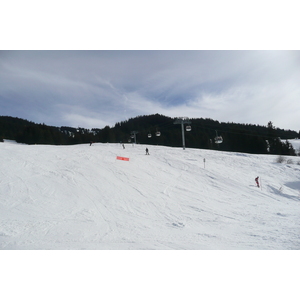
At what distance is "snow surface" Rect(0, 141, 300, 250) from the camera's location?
219 inches

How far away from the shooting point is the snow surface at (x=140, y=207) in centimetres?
557

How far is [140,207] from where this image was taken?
9141mm

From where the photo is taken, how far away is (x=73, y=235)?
598cm

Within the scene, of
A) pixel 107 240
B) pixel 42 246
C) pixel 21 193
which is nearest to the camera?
pixel 42 246

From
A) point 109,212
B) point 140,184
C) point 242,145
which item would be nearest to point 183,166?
point 140,184

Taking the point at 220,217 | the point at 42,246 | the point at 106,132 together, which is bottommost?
the point at 220,217

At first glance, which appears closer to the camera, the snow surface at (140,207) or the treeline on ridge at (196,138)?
the snow surface at (140,207)

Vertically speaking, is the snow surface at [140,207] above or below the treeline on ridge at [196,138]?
below

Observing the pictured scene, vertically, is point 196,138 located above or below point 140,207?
above

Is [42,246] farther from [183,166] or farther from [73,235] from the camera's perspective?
[183,166]

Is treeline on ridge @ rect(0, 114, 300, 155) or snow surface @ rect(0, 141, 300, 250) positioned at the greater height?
treeline on ridge @ rect(0, 114, 300, 155)

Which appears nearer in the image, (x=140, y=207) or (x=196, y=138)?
(x=140, y=207)

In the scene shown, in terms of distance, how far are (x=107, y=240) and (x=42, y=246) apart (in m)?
2.00

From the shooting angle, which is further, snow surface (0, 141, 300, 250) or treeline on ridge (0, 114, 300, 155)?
treeline on ridge (0, 114, 300, 155)
